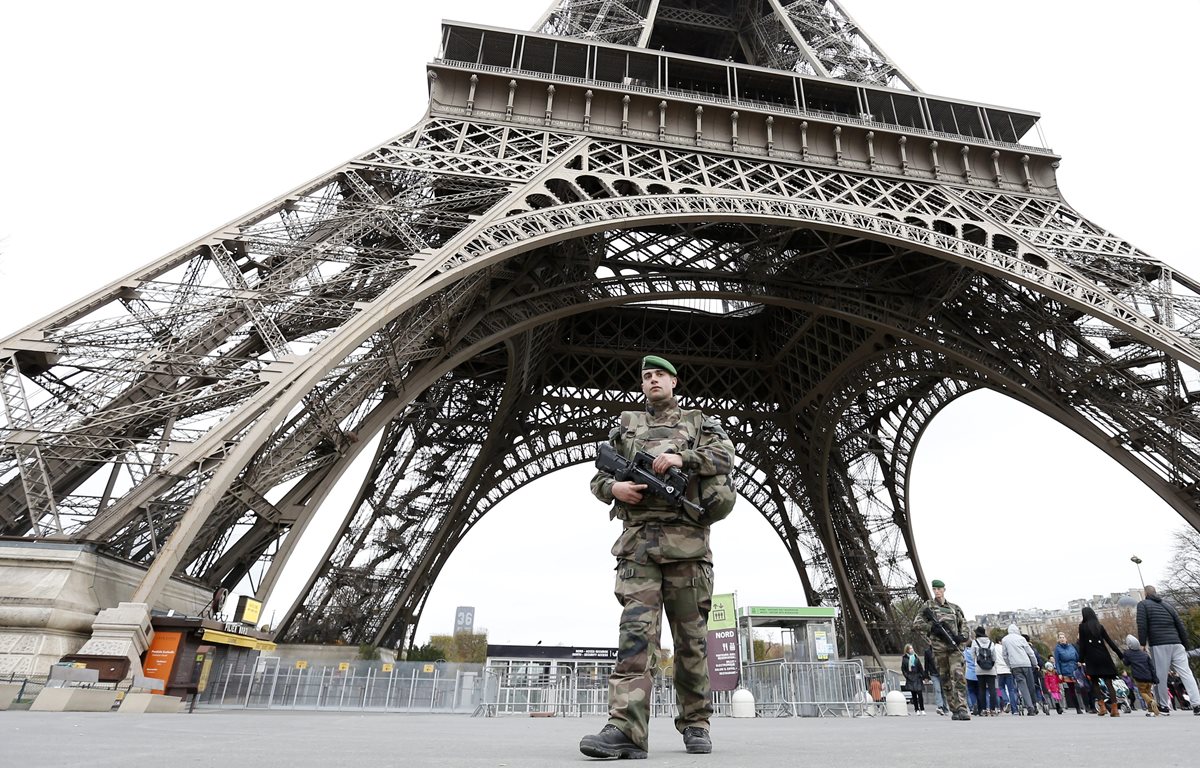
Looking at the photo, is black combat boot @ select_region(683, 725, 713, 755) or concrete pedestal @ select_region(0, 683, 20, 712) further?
concrete pedestal @ select_region(0, 683, 20, 712)

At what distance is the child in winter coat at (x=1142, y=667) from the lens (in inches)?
343

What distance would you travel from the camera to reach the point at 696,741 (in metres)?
3.53

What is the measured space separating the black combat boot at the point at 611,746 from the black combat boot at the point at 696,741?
1.41 feet

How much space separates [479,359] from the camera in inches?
890

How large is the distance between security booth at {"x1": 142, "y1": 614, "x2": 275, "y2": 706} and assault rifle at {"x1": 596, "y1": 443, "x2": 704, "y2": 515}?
8835mm

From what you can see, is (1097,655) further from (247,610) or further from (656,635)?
(247,610)

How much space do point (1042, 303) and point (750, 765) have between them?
700 inches

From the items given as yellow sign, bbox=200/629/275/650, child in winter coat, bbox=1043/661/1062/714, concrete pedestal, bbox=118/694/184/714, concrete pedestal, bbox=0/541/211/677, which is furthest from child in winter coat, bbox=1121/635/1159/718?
concrete pedestal, bbox=0/541/211/677

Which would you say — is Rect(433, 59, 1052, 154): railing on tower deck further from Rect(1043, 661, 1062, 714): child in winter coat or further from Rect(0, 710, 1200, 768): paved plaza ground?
Rect(0, 710, 1200, 768): paved plaza ground

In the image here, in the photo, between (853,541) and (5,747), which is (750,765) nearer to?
(5,747)

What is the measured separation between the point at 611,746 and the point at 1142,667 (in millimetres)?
9077

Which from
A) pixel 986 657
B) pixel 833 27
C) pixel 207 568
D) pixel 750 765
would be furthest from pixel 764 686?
pixel 833 27

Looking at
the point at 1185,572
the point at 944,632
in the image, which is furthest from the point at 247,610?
the point at 1185,572

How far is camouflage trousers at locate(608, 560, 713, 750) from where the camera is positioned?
10.6 feet
